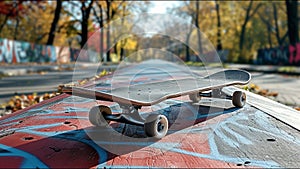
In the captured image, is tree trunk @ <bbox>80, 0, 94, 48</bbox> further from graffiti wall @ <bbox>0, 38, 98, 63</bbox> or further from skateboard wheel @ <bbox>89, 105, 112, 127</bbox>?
skateboard wheel @ <bbox>89, 105, 112, 127</bbox>

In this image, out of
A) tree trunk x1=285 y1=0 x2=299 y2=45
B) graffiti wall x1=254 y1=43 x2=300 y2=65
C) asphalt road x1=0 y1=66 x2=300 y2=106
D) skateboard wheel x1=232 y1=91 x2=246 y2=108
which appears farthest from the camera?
graffiti wall x1=254 y1=43 x2=300 y2=65

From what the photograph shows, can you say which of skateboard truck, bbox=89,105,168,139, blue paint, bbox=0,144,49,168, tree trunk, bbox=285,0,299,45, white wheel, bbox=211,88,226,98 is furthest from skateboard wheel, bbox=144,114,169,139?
tree trunk, bbox=285,0,299,45

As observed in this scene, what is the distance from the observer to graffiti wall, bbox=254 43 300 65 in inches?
851

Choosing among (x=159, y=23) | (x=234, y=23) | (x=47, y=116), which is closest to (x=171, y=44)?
(x=159, y=23)

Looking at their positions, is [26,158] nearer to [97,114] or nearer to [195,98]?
[97,114]

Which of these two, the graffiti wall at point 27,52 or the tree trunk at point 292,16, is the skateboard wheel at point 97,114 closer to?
the tree trunk at point 292,16

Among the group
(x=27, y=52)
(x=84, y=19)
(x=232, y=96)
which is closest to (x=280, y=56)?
(x=84, y=19)

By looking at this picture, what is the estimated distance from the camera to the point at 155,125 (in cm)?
215

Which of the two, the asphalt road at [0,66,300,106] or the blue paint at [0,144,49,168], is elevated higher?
the blue paint at [0,144,49,168]

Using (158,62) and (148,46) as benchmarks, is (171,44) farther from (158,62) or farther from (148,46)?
(148,46)

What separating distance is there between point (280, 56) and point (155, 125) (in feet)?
84.0

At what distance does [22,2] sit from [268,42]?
3240 cm

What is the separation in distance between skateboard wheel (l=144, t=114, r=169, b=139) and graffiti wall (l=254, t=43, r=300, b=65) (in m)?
20.5

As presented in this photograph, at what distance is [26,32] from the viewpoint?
46.6 meters
